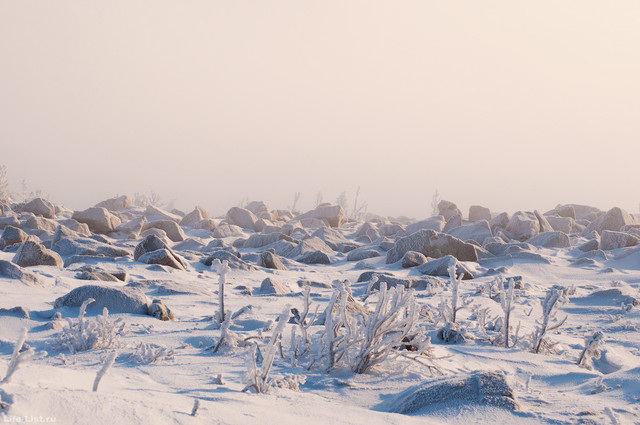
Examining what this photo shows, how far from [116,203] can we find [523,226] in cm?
1350

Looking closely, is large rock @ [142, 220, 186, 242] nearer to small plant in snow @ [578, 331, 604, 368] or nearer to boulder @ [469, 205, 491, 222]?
small plant in snow @ [578, 331, 604, 368]

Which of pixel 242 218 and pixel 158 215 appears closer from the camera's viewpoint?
pixel 242 218

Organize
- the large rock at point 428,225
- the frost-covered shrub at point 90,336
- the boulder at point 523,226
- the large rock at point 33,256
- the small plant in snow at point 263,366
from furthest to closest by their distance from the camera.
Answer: the large rock at point 428,225
the boulder at point 523,226
the large rock at point 33,256
the frost-covered shrub at point 90,336
the small plant in snow at point 263,366

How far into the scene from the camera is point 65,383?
184 centimetres

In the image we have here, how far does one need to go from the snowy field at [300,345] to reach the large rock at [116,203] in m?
11.1

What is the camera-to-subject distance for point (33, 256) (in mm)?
6156

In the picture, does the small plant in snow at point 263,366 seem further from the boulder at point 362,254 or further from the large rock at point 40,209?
the large rock at point 40,209

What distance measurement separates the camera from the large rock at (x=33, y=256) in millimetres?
6098

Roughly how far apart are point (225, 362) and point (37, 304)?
7.27ft

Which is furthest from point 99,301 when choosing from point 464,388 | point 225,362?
point 464,388

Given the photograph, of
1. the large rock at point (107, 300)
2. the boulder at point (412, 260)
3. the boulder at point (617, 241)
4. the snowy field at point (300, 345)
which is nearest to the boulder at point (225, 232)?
the snowy field at point (300, 345)

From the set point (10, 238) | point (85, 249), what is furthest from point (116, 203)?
point (85, 249)

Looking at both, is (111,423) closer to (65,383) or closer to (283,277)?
(65,383)

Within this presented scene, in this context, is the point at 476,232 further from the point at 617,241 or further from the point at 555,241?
the point at 617,241
